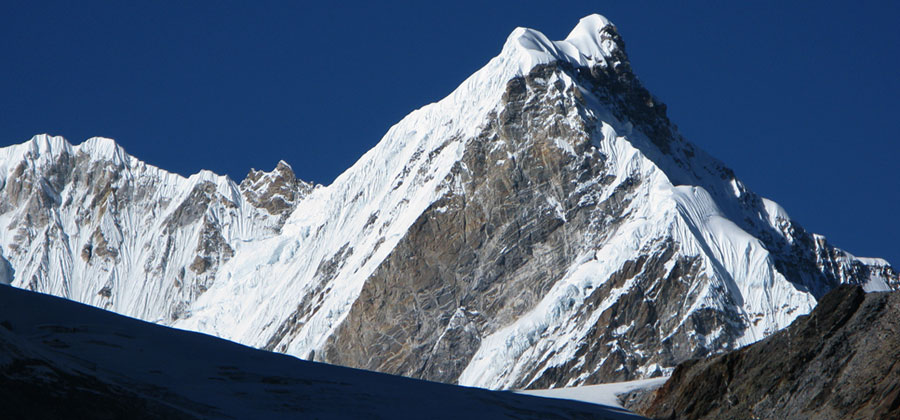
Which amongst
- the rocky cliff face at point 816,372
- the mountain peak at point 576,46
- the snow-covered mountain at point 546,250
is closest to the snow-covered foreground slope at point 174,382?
the rocky cliff face at point 816,372

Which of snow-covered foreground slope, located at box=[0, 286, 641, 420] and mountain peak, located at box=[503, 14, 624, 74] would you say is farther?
mountain peak, located at box=[503, 14, 624, 74]

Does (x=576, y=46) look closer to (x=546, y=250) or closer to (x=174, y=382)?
(x=546, y=250)

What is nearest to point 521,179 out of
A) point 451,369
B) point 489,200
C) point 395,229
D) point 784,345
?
point 489,200

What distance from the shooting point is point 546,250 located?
158 m

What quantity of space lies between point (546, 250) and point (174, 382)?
11971 cm

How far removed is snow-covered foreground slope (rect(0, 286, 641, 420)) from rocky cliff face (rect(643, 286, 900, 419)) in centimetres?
279

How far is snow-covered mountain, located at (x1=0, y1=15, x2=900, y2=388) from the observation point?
463ft

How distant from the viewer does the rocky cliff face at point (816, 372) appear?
119ft

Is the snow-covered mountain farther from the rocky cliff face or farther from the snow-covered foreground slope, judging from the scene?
the rocky cliff face

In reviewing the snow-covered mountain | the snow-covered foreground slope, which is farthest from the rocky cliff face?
the snow-covered mountain

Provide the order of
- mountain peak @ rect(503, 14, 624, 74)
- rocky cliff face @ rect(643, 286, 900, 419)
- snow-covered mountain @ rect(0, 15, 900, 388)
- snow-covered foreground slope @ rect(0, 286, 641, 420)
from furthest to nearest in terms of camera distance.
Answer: mountain peak @ rect(503, 14, 624, 74), snow-covered mountain @ rect(0, 15, 900, 388), rocky cliff face @ rect(643, 286, 900, 419), snow-covered foreground slope @ rect(0, 286, 641, 420)

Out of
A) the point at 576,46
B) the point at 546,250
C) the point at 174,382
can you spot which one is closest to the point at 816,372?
the point at 174,382

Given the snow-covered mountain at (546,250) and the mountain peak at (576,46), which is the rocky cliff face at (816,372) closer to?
the snow-covered mountain at (546,250)

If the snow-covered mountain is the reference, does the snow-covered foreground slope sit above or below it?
below
